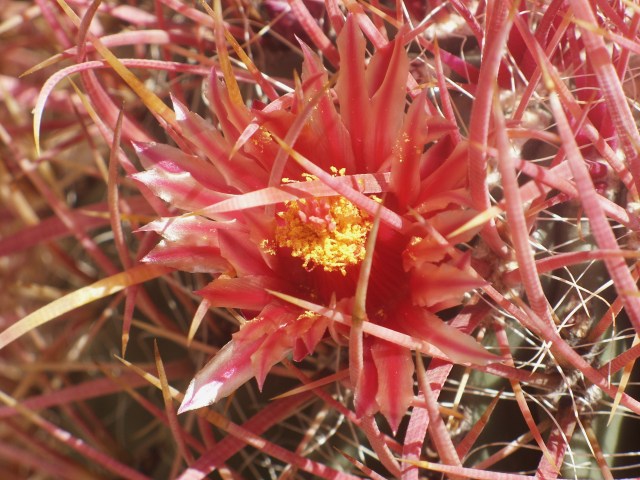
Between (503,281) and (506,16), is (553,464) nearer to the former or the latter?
(503,281)

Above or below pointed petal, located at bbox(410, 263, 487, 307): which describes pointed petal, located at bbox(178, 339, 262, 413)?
below

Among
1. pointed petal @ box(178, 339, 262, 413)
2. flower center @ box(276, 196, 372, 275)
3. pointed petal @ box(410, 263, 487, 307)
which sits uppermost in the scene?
flower center @ box(276, 196, 372, 275)

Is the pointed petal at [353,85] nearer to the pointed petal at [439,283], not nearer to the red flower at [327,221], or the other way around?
the red flower at [327,221]

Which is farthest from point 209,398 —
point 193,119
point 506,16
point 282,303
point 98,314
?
point 98,314

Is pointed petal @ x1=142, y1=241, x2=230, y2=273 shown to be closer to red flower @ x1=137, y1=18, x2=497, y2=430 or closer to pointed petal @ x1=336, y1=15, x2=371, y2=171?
red flower @ x1=137, y1=18, x2=497, y2=430

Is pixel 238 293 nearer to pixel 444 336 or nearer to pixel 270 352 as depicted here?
pixel 270 352

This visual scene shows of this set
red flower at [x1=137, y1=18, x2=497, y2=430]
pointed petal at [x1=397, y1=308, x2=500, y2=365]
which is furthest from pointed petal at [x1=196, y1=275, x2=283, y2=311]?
pointed petal at [x1=397, y1=308, x2=500, y2=365]

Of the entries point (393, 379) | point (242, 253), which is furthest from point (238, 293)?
point (393, 379)

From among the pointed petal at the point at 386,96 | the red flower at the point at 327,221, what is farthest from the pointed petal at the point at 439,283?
the pointed petal at the point at 386,96

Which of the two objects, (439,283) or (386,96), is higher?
(386,96)
